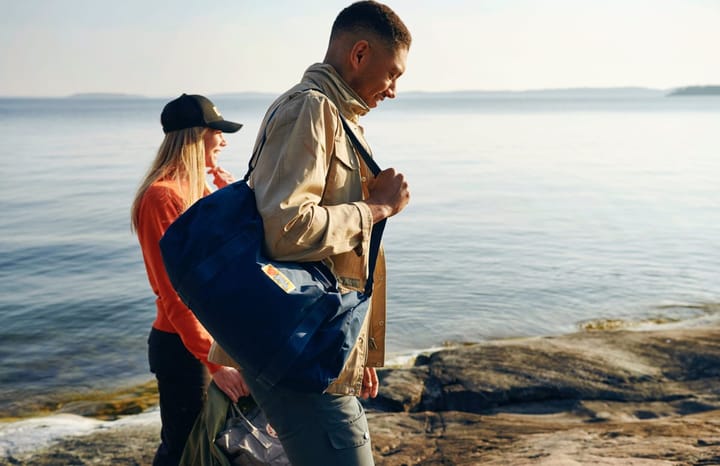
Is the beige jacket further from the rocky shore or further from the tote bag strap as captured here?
the rocky shore

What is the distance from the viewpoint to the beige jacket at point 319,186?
7.89ft

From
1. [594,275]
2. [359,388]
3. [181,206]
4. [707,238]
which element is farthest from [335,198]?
[707,238]

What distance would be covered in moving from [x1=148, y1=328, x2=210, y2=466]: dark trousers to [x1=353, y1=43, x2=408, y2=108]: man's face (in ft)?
5.70

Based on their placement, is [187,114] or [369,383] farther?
[187,114]

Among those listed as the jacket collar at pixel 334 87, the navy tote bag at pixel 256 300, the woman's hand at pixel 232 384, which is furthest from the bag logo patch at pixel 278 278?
the woman's hand at pixel 232 384

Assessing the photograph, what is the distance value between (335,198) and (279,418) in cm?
75

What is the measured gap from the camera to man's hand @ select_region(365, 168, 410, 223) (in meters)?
2.67

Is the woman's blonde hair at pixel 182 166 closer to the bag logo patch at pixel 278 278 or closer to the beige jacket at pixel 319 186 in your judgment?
the beige jacket at pixel 319 186

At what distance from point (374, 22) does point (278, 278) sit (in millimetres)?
953

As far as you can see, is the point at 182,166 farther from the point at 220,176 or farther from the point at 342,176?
the point at 342,176

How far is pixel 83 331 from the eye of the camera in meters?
11.7

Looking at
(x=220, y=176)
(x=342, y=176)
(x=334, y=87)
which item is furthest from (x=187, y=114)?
A: (x=342, y=176)

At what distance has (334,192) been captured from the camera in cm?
261

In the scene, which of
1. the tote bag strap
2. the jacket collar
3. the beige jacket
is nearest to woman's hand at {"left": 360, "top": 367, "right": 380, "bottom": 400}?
the beige jacket
